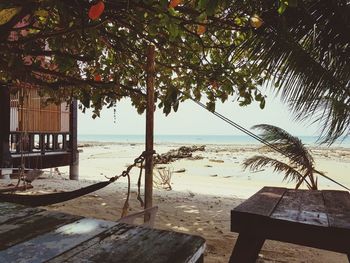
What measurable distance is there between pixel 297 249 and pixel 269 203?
221 centimetres

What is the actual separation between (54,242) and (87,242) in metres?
0.11

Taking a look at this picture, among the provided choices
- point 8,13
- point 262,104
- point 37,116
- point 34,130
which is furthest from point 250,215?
point 37,116

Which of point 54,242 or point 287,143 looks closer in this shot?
point 54,242

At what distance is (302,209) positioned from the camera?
2.26 meters

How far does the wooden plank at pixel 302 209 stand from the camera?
1.98 meters

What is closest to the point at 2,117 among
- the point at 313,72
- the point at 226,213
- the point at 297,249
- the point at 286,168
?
the point at 226,213

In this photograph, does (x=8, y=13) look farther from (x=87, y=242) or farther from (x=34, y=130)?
(x=34, y=130)

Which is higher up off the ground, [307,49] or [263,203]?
[307,49]

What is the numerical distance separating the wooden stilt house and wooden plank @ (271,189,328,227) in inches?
277

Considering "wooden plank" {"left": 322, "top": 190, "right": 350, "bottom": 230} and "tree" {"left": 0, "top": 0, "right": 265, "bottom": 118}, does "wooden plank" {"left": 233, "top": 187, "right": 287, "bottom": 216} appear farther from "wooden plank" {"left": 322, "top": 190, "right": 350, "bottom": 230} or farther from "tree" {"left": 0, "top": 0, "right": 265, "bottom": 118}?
"tree" {"left": 0, "top": 0, "right": 265, "bottom": 118}

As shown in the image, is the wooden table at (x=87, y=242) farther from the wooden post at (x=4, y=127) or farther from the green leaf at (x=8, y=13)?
the wooden post at (x=4, y=127)

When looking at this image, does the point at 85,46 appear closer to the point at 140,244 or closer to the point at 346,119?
the point at 346,119

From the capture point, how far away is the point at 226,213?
252 inches

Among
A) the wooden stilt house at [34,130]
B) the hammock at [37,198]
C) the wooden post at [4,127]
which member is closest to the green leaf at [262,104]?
the hammock at [37,198]
